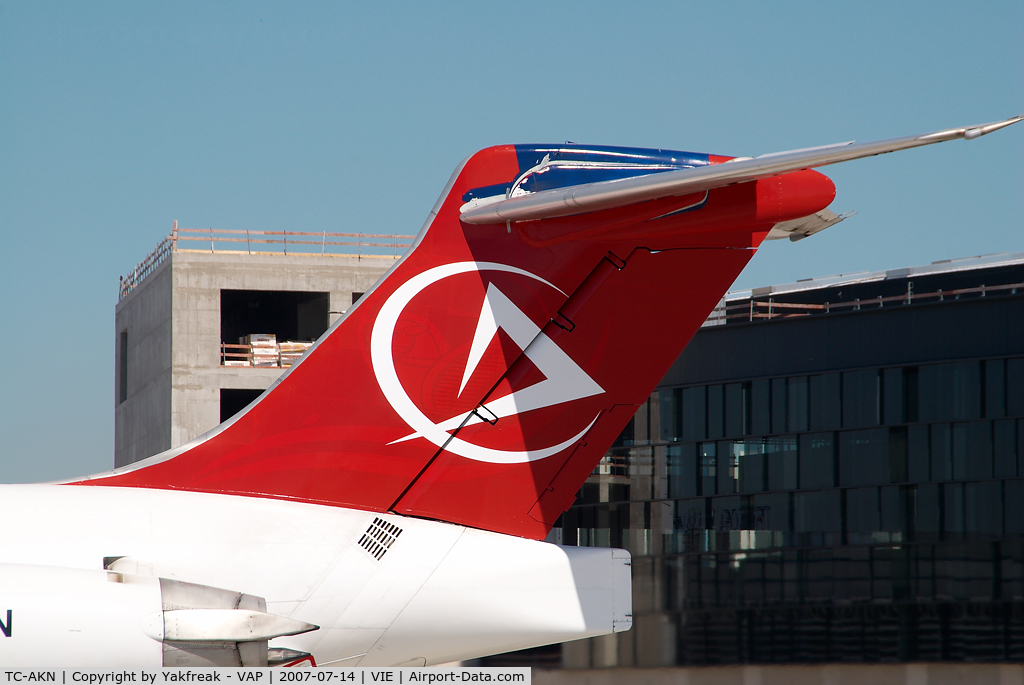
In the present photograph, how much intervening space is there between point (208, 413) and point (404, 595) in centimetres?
2914

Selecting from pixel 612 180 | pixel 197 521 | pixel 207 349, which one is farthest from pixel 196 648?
→ pixel 207 349

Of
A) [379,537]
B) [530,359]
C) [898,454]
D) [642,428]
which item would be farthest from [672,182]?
[642,428]

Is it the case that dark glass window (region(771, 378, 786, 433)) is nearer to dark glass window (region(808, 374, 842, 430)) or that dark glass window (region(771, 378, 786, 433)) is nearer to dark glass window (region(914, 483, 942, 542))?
dark glass window (region(808, 374, 842, 430))

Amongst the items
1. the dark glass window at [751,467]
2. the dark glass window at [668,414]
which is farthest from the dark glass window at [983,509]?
the dark glass window at [668,414]

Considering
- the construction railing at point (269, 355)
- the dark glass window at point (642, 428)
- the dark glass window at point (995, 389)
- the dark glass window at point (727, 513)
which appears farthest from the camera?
the construction railing at point (269, 355)

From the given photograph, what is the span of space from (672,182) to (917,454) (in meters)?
25.2

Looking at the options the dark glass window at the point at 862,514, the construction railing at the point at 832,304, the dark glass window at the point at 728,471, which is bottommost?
the dark glass window at the point at 862,514

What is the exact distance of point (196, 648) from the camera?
655 centimetres

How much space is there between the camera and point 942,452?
97.1 ft

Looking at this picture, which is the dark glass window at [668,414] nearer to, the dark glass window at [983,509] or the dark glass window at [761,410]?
the dark glass window at [761,410]

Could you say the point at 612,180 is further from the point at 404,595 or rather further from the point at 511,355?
the point at 404,595

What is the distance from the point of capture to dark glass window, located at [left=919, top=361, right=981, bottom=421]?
94.9 ft

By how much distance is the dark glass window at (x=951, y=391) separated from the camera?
1139 inches

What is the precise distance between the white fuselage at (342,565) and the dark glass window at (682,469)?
25.6 meters
